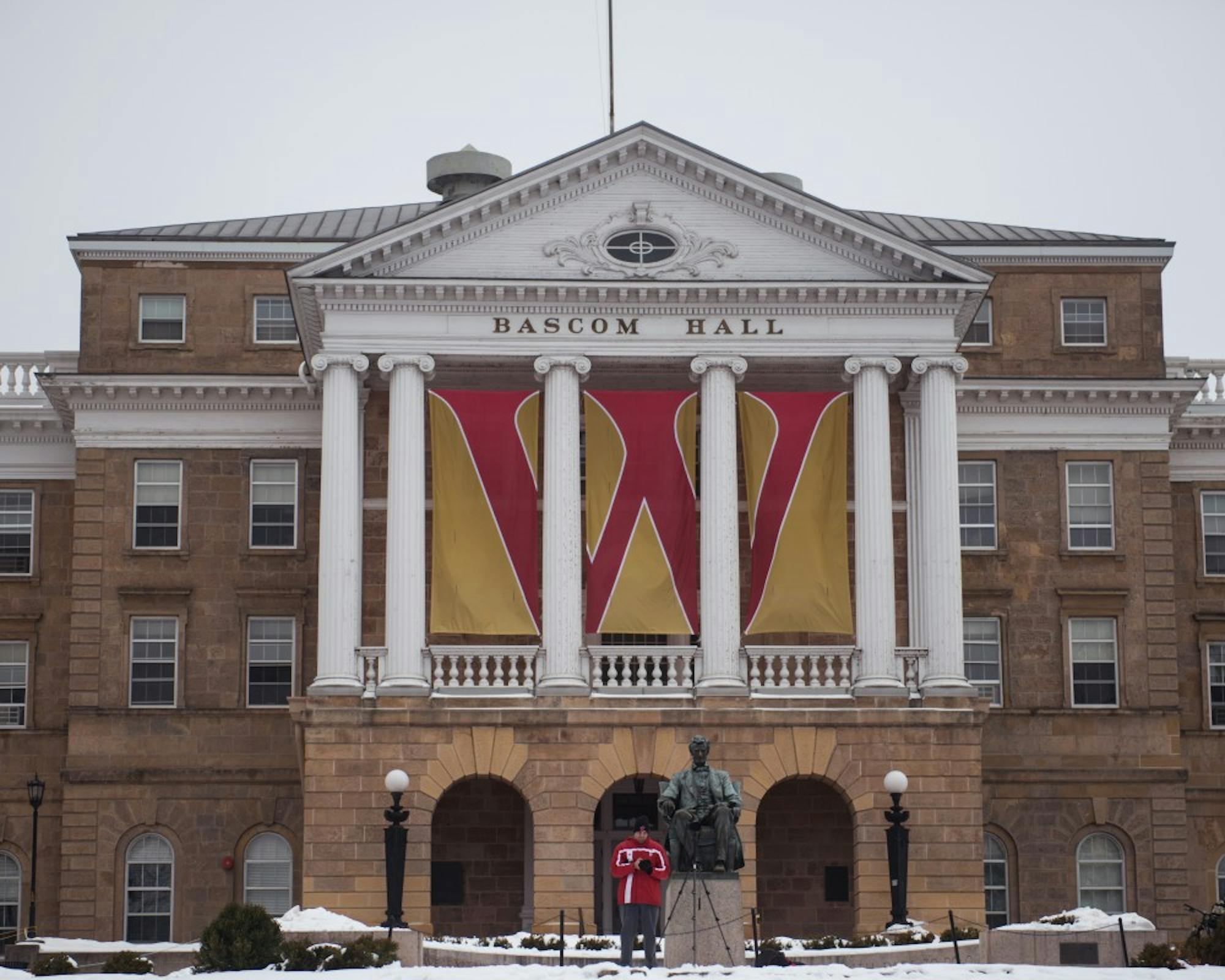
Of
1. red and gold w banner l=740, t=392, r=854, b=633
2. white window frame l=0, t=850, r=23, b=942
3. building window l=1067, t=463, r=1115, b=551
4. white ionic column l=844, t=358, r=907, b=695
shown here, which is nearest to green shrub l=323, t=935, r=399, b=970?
red and gold w banner l=740, t=392, r=854, b=633

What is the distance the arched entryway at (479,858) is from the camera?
5362 cm

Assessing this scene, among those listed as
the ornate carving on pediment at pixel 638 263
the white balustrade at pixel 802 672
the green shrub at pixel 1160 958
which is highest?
the ornate carving on pediment at pixel 638 263

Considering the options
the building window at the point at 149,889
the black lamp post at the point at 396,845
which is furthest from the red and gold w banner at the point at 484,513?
the building window at the point at 149,889

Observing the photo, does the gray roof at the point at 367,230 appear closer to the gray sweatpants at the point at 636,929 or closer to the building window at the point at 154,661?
the building window at the point at 154,661

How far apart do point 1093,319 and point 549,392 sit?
16005 millimetres

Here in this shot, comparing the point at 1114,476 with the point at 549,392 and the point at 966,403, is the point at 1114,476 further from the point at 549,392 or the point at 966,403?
the point at 549,392

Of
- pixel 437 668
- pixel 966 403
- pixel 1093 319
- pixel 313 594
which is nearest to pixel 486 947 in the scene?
pixel 437 668

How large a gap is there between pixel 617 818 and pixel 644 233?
40.5ft

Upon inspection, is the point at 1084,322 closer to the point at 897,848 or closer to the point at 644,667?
the point at 644,667

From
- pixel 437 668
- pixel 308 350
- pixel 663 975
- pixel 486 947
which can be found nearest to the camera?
pixel 663 975

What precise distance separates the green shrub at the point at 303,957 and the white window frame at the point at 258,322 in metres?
24.7

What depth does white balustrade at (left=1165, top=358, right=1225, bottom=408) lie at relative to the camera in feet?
203

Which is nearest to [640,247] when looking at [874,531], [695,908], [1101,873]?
[874,531]

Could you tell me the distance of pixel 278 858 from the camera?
189 ft
